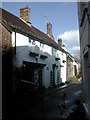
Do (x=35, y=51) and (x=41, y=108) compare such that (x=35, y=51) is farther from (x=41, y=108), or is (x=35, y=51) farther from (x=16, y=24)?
(x=41, y=108)

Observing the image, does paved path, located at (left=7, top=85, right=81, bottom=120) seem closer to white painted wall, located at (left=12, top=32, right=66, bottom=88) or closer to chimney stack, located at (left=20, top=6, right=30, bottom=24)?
white painted wall, located at (left=12, top=32, right=66, bottom=88)

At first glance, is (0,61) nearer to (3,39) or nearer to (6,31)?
(3,39)

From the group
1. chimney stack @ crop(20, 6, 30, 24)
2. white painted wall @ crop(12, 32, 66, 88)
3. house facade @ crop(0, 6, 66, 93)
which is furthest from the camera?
chimney stack @ crop(20, 6, 30, 24)

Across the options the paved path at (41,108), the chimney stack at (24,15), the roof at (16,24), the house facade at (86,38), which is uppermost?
the chimney stack at (24,15)

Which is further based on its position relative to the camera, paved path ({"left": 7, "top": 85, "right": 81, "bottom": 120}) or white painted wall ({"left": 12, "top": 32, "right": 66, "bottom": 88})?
white painted wall ({"left": 12, "top": 32, "right": 66, "bottom": 88})

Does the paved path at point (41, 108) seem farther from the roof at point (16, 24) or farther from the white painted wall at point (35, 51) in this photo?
the roof at point (16, 24)

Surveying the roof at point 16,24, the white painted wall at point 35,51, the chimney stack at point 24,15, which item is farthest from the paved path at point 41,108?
the chimney stack at point 24,15

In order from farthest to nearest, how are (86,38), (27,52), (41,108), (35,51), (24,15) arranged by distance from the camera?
(24,15), (35,51), (27,52), (41,108), (86,38)

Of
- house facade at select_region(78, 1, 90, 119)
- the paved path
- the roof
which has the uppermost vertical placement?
the roof

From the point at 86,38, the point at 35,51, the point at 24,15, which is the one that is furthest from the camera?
the point at 24,15

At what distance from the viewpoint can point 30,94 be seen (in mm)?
15125

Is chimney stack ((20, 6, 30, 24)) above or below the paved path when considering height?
A: above

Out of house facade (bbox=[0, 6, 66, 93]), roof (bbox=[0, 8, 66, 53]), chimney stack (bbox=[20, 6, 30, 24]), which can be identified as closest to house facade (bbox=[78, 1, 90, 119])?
house facade (bbox=[0, 6, 66, 93])

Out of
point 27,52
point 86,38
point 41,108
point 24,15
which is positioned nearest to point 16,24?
point 27,52
